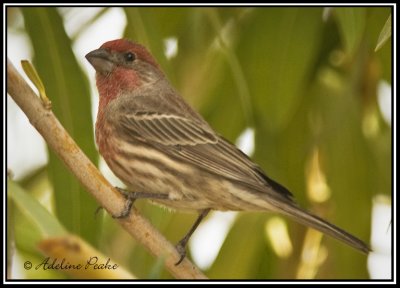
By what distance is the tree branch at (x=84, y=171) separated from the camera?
102 inches

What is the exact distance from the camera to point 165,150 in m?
3.75

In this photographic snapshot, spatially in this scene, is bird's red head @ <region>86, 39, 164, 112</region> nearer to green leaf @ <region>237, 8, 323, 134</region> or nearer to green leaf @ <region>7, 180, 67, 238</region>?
green leaf @ <region>237, 8, 323, 134</region>

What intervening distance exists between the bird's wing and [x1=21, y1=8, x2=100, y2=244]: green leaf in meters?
0.28

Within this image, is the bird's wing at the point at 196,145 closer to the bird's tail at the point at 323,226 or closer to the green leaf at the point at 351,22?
the bird's tail at the point at 323,226

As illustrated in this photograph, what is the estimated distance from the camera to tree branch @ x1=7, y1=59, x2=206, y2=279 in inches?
102

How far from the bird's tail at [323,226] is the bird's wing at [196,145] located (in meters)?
0.13

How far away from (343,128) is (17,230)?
1659 millimetres

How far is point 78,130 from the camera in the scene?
3.61 meters

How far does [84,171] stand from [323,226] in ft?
3.15

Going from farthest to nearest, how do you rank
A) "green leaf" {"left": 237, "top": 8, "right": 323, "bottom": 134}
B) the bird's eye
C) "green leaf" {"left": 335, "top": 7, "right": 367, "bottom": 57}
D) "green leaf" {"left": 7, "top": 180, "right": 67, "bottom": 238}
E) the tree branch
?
1. the bird's eye
2. "green leaf" {"left": 237, "top": 8, "right": 323, "bottom": 134}
3. "green leaf" {"left": 335, "top": 7, "right": 367, "bottom": 57}
4. the tree branch
5. "green leaf" {"left": 7, "top": 180, "right": 67, "bottom": 238}

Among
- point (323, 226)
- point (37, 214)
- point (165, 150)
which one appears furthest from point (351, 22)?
point (37, 214)

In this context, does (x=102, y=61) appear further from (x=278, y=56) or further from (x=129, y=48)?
(x=278, y=56)

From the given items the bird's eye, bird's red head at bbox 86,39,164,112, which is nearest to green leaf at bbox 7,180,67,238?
bird's red head at bbox 86,39,164,112

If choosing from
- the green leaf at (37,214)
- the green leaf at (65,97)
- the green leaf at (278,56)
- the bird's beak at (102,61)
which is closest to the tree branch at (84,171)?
the green leaf at (37,214)
